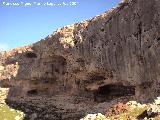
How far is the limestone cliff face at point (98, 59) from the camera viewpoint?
39.1 metres

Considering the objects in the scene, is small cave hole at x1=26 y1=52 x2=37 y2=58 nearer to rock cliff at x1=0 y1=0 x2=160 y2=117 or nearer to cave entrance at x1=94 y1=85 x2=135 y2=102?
rock cliff at x1=0 y1=0 x2=160 y2=117

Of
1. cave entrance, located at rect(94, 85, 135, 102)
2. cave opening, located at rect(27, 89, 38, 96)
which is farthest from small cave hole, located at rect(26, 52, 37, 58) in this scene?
cave entrance, located at rect(94, 85, 135, 102)

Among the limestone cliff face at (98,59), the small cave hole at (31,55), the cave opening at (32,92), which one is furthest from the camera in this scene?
the cave opening at (32,92)

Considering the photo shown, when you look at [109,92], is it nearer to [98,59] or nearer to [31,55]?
[98,59]

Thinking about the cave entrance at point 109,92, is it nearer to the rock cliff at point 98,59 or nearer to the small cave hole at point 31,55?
the rock cliff at point 98,59

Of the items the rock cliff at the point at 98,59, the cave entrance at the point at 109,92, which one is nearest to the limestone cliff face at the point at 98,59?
the rock cliff at the point at 98,59

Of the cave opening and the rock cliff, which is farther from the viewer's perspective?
the cave opening

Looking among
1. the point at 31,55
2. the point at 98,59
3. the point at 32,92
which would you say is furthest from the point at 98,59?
the point at 32,92

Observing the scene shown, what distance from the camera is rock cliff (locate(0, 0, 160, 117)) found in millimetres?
39125

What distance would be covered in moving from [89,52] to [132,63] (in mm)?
7878

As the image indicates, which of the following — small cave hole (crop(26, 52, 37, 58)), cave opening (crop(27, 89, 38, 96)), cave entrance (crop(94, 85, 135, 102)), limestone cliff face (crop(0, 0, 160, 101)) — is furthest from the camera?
cave opening (crop(27, 89, 38, 96))

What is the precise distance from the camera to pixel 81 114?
48.3 m

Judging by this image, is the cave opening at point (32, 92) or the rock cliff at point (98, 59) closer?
the rock cliff at point (98, 59)

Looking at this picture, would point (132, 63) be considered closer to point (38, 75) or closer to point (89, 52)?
point (89, 52)
